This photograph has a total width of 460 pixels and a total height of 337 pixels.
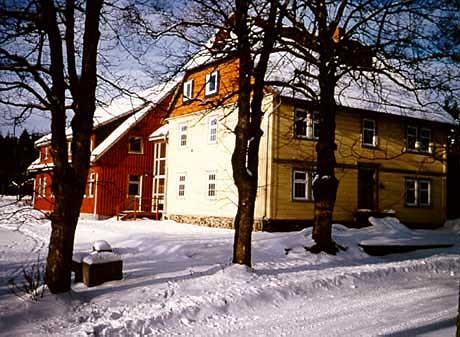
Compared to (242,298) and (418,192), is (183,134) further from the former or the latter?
(242,298)

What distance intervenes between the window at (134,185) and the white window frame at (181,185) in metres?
4.52

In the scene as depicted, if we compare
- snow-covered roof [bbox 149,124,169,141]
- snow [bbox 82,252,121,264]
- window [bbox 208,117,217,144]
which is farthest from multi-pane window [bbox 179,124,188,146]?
snow [bbox 82,252,121,264]

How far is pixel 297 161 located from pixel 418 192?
357 inches

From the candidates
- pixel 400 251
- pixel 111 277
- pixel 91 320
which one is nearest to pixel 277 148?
pixel 400 251

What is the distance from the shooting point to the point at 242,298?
27.2 feet

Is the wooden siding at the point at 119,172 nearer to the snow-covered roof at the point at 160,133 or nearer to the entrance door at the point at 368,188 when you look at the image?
the snow-covered roof at the point at 160,133

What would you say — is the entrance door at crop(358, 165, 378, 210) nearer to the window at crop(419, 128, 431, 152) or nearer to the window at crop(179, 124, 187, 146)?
the window at crop(419, 128, 431, 152)

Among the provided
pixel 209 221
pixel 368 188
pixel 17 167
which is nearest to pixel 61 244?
pixel 17 167

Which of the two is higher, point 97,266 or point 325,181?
point 325,181

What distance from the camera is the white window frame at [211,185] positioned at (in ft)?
80.0

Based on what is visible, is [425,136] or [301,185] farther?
[425,136]

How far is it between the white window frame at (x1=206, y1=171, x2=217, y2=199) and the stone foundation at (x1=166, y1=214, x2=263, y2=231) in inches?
47.5

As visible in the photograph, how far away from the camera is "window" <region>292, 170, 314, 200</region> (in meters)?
22.0

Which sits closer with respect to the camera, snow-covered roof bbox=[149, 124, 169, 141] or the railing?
the railing
